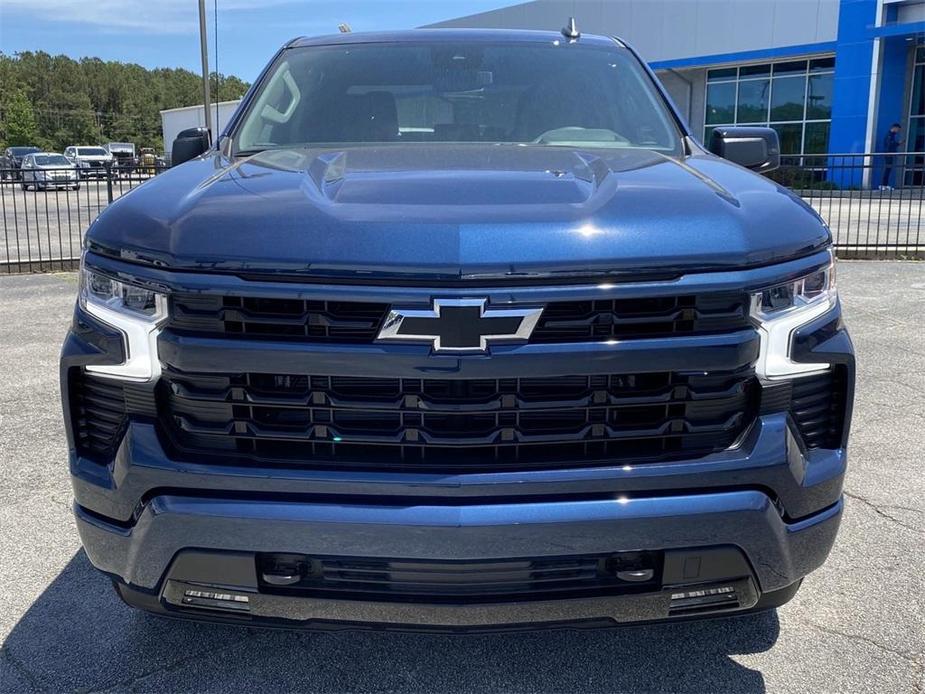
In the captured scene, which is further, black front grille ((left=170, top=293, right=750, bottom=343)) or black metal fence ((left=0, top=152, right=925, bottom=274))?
black metal fence ((left=0, top=152, right=925, bottom=274))

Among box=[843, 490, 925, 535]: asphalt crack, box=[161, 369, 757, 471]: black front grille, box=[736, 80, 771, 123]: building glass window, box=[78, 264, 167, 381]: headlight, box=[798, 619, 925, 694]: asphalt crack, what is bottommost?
box=[798, 619, 925, 694]: asphalt crack

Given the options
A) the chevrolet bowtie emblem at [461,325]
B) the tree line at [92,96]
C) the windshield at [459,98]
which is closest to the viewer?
the chevrolet bowtie emblem at [461,325]

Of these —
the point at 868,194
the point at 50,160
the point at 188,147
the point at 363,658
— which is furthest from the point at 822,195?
the point at 50,160

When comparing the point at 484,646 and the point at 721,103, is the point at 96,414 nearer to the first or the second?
the point at 484,646

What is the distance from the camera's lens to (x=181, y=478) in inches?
78.2

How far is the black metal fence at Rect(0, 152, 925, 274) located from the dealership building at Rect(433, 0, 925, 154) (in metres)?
13.5

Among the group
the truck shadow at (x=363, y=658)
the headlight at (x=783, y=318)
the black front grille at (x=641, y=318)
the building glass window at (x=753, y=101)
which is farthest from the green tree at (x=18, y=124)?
the headlight at (x=783, y=318)

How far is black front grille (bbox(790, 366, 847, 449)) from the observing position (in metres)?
2.09

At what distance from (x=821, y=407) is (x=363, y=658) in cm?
148

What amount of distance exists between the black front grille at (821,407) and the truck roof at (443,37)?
2235 millimetres

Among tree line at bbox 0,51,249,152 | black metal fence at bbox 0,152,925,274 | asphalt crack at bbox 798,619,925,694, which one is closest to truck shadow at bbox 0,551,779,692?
asphalt crack at bbox 798,619,925,694

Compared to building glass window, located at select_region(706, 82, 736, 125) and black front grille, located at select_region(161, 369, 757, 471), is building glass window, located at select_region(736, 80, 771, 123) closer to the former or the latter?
building glass window, located at select_region(706, 82, 736, 125)

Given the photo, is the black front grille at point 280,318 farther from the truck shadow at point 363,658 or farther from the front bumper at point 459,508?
the truck shadow at point 363,658

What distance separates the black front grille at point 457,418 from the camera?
1.98m
